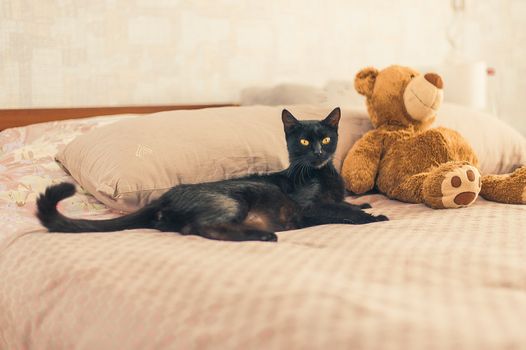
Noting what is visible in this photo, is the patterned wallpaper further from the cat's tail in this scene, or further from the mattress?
the cat's tail

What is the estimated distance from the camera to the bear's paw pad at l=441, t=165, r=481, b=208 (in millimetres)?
1420

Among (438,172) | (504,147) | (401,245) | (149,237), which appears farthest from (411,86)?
(149,237)

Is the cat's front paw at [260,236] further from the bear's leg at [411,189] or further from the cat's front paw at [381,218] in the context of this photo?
the bear's leg at [411,189]

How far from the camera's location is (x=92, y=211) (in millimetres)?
1440

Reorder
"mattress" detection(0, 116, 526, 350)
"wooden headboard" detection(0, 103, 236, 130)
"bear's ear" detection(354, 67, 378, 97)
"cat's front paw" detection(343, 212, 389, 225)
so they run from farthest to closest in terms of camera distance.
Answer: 1. "wooden headboard" detection(0, 103, 236, 130)
2. "bear's ear" detection(354, 67, 378, 97)
3. "cat's front paw" detection(343, 212, 389, 225)
4. "mattress" detection(0, 116, 526, 350)

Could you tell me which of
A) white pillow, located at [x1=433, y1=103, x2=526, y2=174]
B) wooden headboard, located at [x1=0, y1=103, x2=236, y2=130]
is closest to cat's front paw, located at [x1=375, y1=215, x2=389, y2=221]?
white pillow, located at [x1=433, y1=103, x2=526, y2=174]

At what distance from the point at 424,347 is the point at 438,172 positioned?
0.92m

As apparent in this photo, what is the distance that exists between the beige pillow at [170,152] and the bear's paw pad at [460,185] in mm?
433

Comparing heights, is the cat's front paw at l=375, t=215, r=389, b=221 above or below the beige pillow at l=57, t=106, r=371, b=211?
below

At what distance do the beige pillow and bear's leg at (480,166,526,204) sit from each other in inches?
22.9

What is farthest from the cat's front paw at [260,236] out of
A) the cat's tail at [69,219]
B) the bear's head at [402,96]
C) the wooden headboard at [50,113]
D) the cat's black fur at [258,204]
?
the wooden headboard at [50,113]

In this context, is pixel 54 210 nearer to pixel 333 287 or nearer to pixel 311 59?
pixel 333 287

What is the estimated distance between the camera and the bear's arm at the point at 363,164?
1.65 m

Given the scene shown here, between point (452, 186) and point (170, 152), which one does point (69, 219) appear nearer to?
point (170, 152)
